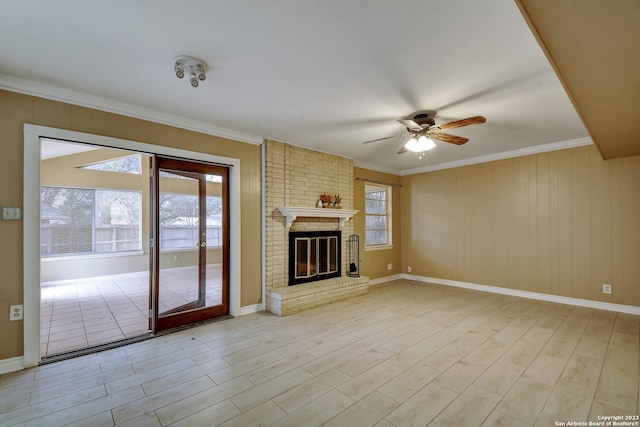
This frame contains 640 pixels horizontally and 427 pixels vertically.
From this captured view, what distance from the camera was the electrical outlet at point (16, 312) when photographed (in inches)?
99.7

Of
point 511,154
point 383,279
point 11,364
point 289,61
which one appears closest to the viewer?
point 289,61

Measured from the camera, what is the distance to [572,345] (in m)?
2.98

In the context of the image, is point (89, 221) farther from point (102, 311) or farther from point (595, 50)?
point (595, 50)

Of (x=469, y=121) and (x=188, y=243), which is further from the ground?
(x=469, y=121)

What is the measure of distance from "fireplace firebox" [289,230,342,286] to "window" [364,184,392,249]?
1053 millimetres

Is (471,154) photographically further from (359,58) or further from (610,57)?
(359,58)

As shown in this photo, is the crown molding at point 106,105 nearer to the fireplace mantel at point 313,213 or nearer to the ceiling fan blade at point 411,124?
the fireplace mantel at point 313,213

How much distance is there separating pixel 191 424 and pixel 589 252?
5532 mm

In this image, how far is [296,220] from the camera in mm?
4668

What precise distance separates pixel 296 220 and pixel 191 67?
2.78 meters

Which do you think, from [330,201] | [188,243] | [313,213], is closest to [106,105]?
[188,243]

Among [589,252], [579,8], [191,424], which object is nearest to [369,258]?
[589,252]

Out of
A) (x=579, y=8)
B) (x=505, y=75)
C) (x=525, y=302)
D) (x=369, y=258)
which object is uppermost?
(x=505, y=75)

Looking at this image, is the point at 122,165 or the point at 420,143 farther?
the point at 122,165
